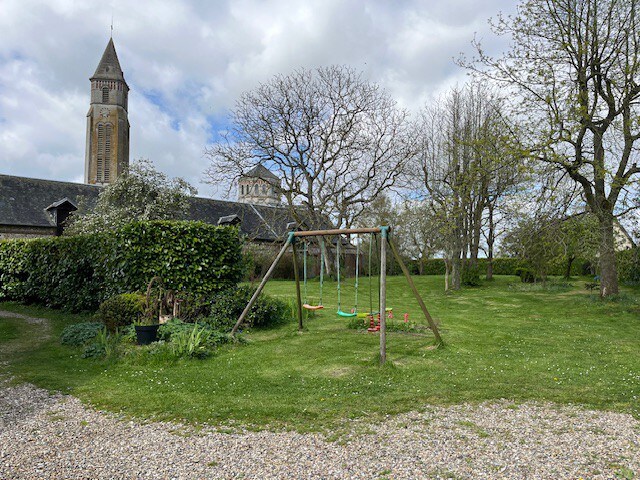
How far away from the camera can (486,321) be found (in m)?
13.7

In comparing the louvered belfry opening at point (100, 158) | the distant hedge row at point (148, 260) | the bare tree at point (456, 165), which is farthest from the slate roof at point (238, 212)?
the louvered belfry opening at point (100, 158)

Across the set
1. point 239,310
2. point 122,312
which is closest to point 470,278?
point 239,310

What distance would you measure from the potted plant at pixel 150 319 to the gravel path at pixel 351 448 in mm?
3473

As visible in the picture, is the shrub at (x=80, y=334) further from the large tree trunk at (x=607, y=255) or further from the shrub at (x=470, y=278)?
the shrub at (x=470, y=278)

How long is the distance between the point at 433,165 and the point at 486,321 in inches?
604

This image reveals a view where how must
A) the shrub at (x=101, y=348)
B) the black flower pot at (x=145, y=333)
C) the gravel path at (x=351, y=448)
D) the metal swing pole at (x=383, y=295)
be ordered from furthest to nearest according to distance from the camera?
the black flower pot at (x=145, y=333)
the shrub at (x=101, y=348)
the metal swing pole at (x=383, y=295)
the gravel path at (x=351, y=448)

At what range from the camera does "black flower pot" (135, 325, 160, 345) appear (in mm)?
9055

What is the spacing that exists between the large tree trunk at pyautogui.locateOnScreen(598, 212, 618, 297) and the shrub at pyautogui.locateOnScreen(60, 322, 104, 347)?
50.2 ft

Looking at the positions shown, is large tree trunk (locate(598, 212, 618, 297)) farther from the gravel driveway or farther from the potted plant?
the potted plant

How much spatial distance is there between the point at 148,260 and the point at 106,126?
59690 mm

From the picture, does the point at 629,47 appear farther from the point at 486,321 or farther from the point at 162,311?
the point at 162,311

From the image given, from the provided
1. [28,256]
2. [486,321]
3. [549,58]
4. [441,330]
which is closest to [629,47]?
[549,58]

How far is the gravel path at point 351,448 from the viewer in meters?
3.96

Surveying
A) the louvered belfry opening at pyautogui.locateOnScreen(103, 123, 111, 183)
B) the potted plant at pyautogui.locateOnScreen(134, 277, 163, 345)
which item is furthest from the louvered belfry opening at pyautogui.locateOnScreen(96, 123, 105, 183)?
the potted plant at pyautogui.locateOnScreen(134, 277, 163, 345)
